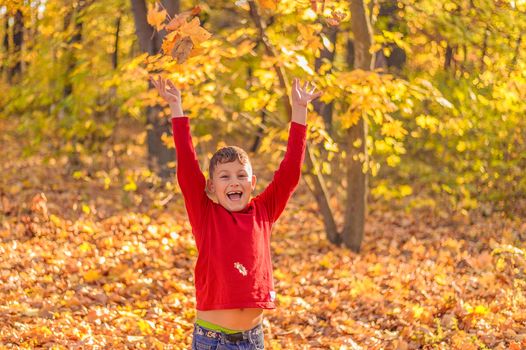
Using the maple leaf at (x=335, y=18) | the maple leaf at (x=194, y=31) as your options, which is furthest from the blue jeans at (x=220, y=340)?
the maple leaf at (x=335, y=18)

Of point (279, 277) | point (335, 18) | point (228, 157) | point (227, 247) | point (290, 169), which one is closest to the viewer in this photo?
point (227, 247)

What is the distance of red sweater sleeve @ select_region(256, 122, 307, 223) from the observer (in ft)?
12.1

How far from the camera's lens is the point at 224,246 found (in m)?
3.39

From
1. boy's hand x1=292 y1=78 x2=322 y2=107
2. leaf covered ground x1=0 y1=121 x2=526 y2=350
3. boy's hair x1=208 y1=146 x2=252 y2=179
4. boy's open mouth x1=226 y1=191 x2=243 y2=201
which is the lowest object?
leaf covered ground x1=0 y1=121 x2=526 y2=350

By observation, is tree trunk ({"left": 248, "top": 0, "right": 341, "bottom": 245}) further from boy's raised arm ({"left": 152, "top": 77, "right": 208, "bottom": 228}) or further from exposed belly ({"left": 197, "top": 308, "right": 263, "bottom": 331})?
exposed belly ({"left": 197, "top": 308, "right": 263, "bottom": 331})

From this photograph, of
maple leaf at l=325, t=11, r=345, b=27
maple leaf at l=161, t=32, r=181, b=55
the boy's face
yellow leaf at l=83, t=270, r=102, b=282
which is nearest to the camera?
the boy's face

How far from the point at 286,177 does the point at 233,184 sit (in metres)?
0.36

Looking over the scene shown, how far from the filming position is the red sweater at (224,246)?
132 inches

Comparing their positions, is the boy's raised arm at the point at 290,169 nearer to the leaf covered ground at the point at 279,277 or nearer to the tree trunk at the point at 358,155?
the leaf covered ground at the point at 279,277

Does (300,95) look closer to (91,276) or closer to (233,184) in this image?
(233,184)

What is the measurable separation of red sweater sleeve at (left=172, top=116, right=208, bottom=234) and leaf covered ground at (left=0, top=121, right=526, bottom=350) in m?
2.50

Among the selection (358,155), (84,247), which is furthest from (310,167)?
(84,247)

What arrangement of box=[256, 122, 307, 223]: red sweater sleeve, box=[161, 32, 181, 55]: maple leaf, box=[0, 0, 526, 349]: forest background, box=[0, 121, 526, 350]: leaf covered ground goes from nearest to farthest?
box=[256, 122, 307, 223]: red sweater sleeve → box=[161, 32, 181, 55]: maple leaf → box=[0, 121, 526, 350]: leaf covered ground → box=[0, 0, 526, 349]: forest background

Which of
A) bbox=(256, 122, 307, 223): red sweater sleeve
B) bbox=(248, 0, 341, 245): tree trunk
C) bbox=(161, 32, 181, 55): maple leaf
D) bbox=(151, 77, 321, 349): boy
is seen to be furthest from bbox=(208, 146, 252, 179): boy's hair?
bbox=(248, 0, 341, 245): tree trunk
